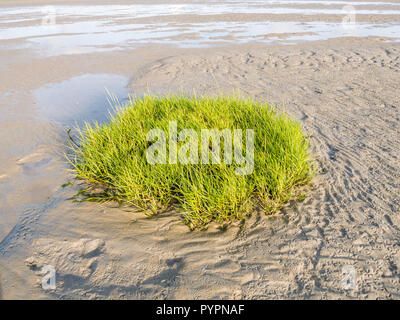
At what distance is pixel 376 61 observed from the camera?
353 inches

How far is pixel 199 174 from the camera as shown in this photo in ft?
10.8

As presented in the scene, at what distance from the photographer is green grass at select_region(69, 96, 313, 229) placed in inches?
119

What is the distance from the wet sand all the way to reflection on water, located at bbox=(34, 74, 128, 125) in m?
0.05

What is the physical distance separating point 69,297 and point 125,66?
9041mm

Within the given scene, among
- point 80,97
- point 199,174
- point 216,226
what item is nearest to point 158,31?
point 80,97

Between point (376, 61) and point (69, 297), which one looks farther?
point (376, 61)

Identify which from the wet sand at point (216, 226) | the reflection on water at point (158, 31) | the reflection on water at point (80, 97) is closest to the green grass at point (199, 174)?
the wet sand at point (216, 226)

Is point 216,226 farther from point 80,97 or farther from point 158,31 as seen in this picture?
point 158,31

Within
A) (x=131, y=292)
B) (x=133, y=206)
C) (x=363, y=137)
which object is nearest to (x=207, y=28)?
(x=363, y=137)

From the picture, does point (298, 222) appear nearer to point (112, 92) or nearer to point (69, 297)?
point (69, 297)

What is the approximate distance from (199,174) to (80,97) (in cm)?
534

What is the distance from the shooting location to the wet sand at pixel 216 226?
2439 millimetres

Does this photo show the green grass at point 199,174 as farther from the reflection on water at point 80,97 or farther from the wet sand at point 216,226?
the reflection on water at point 80,97

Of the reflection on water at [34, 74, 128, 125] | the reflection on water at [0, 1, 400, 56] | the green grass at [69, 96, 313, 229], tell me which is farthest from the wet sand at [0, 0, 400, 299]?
the reflection on water at [0, 1, 400, 56]
